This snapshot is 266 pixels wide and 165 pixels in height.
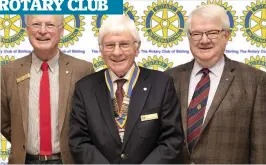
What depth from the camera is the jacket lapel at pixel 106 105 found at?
2.05 m

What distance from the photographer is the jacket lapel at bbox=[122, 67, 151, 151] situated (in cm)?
205

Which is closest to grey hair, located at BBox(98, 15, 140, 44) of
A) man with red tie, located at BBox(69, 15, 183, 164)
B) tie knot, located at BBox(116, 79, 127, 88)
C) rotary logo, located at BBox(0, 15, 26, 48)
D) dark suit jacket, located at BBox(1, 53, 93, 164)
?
man with red tie, located at BBox(69, 15, 183, 164)

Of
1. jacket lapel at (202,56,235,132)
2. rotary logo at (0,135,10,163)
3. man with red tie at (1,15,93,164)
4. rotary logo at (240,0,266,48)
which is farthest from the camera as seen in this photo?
rotary logo at (0,135,10,163)

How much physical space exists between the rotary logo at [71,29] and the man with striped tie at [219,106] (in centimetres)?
100

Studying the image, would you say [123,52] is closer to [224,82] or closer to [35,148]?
[224,82]

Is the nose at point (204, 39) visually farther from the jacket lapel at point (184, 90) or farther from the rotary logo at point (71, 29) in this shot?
the rotary logo at point (71, 29)

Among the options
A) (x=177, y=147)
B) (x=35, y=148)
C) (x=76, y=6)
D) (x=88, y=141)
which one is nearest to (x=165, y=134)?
(x=177, y=147)

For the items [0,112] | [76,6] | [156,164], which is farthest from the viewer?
[76,6]

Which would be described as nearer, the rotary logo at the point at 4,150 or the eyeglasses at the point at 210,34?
the eyeglasses at the point at 210,34

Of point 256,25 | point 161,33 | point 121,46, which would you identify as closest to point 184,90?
point 121,46

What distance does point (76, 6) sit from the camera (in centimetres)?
277

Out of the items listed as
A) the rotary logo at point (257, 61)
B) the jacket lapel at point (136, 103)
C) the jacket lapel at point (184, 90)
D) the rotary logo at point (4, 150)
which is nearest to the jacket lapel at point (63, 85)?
the jacket lapel at point (136, 103)

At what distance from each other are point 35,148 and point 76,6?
3.51ft

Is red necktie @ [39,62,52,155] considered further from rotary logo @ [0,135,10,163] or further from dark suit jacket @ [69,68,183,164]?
rotary logo @ [0,135,10,163]
